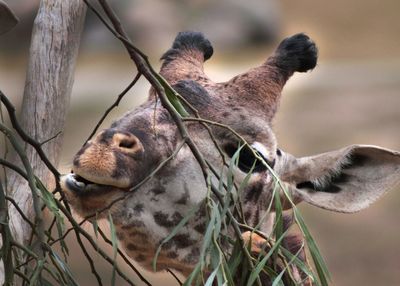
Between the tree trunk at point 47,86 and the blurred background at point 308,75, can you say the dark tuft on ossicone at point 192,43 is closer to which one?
the tree trunk at point 47,86

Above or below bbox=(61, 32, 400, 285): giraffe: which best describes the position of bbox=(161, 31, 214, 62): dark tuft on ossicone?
above

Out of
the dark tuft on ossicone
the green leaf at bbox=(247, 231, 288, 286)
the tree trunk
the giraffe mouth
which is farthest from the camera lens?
the dark tuft on ossicone

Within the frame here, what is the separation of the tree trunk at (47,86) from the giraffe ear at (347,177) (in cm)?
100

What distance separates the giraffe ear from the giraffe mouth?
1032 mm

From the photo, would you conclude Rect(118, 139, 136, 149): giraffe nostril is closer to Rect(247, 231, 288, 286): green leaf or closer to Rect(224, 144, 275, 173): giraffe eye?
Rect(224, 144, 275, 173): giraffe eye

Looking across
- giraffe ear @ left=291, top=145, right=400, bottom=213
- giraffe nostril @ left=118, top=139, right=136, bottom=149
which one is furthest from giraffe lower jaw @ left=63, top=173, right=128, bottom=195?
giraffe ear @ left=291, top=145, right=400, bottom=213

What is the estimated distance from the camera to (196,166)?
3742 millimetres

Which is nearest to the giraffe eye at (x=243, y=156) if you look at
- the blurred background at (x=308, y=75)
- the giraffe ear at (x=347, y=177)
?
the giraffe ear at (x=347, y=177)

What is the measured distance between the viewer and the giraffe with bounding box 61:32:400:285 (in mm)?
3414

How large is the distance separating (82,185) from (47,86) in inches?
34.2

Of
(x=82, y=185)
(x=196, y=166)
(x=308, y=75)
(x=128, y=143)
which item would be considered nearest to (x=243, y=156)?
(x=196, y=166)

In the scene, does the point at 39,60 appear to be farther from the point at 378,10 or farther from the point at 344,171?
the point at 378,10

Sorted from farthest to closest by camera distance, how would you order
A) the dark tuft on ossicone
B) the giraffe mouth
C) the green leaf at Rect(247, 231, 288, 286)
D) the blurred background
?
the blurred background
the dark tuft on ossicone
the giraffe mouth
the green leaf at Rect(247, 231, 288, 286)

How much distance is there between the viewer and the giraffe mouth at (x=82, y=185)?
11.1 ft
